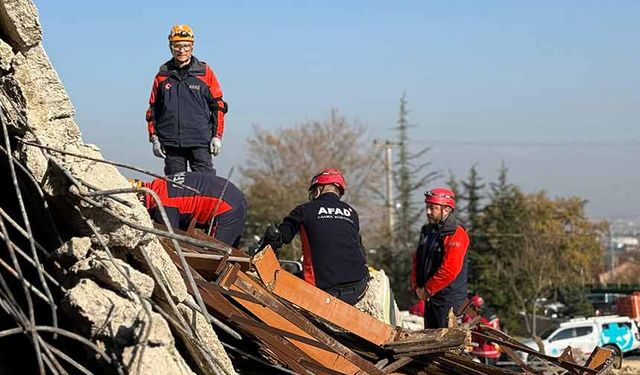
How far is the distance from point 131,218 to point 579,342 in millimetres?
25447

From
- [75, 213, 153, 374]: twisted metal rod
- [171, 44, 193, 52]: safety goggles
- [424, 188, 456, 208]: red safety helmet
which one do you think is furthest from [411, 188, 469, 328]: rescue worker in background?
[75, 213, 153, 374]: twisted metal rod

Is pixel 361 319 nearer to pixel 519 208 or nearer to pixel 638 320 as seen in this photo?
pixel 638 320

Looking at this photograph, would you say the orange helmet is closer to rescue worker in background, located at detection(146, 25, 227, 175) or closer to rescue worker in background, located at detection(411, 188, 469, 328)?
rescue worker in background, located at detection(146, 25, 227, 175)

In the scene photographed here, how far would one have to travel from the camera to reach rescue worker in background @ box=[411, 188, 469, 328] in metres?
8.99

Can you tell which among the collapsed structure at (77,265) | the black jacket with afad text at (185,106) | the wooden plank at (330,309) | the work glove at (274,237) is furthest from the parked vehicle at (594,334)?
the collapsed structure at (77,265)

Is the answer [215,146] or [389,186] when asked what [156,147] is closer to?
[215,146]

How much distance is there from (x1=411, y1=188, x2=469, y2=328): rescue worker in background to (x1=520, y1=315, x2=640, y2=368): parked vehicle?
19.9 m

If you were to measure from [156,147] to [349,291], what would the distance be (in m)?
1.92

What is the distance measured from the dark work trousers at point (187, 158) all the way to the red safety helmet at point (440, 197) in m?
1.88

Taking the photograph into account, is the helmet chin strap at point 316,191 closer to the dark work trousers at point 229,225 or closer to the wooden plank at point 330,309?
the dark work trousers at point 229,225

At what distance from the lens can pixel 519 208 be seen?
47125 millimetres

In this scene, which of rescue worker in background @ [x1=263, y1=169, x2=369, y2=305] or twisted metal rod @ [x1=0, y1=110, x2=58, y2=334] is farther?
rescue worker in background @ [x1=263, y1=169, x2=369, y2=305]

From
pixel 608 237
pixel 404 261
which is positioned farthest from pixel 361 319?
pixel 608 237

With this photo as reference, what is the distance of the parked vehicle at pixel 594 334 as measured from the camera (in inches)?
1123
